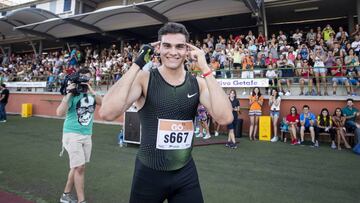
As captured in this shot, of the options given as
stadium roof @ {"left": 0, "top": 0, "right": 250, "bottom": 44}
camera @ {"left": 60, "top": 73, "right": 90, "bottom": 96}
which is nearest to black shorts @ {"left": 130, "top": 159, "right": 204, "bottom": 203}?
camera @ {"left": 60, "top": 73, "right": 90, "bottom": 96}

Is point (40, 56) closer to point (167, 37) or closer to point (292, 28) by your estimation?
point (292, 28)

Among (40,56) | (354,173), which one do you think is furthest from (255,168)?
(40,56)

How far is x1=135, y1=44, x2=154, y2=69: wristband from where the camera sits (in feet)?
6.75

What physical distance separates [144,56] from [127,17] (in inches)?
720

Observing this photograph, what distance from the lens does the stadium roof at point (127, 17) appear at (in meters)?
16.2

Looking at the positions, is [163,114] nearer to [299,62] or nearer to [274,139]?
[274,139]

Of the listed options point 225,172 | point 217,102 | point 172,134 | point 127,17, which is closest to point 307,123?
point 225,172

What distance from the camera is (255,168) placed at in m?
6.39

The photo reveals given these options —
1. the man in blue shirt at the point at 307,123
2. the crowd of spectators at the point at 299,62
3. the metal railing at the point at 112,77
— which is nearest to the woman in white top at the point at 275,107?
the crowd of spectators at the point at 299,62

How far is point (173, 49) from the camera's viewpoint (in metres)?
2.07

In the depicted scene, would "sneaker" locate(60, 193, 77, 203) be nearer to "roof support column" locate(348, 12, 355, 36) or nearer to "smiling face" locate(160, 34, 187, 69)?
"smiling face" locate(160, 34, 187, 69)

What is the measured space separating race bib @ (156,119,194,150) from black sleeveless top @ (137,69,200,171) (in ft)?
0.10

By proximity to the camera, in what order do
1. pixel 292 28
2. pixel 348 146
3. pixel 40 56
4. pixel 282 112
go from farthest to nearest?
pixel 40 56
pixel 292 28
pixel 282 112
pixel 348 146

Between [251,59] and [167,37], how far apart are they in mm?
10657
